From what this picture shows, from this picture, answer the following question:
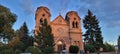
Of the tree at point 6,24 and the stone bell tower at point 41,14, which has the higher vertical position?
the stone bell tower at point 41,14

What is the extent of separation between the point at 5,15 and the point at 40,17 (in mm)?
18793

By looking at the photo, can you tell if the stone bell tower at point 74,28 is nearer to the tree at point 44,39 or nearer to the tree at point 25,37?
the tree at point 25,37

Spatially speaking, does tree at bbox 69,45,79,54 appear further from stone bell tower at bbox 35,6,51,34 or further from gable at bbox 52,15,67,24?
stone bell tower at bbox 35,6,51,34

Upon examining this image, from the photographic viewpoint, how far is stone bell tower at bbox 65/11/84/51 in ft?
191

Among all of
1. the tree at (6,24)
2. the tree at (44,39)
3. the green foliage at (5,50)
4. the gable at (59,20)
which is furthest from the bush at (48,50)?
the gable at (59,20)

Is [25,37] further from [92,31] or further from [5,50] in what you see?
[5,50]

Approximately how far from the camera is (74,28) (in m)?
58.9

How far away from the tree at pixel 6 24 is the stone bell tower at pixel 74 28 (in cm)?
2140

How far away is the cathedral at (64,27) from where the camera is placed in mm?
57031

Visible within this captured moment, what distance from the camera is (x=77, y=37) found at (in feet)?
192

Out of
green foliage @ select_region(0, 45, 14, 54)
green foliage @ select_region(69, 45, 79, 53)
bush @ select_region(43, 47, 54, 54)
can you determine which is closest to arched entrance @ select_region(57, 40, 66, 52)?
green foliage @ select_region(69, 45, 79, 53)

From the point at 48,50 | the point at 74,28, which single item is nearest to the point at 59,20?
the point at 74,28

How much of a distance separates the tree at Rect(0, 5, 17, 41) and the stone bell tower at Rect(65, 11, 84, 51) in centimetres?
2140

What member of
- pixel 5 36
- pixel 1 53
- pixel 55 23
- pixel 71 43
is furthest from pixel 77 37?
pixel 1 53
